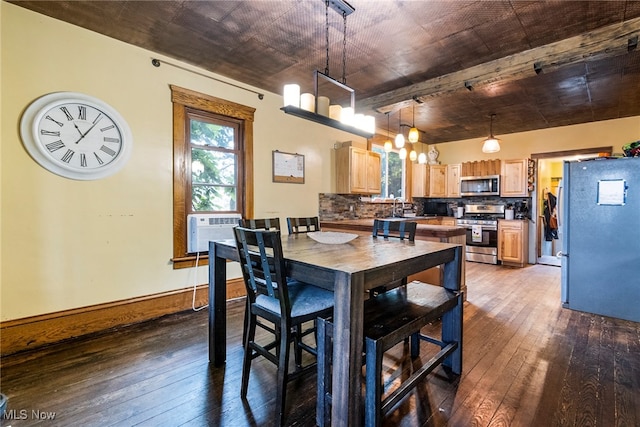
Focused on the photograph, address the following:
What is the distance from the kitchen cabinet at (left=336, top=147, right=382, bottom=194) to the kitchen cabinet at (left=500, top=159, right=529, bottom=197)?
287cm

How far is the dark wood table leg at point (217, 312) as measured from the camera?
2129mm

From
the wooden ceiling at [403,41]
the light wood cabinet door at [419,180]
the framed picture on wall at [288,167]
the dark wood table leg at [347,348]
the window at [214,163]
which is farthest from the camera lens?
the light wood cabinet door at [419,180]

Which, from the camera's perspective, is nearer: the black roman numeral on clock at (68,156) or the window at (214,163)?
the black roman numeral on clock at (68,156)

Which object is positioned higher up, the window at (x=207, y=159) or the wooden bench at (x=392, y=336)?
the window at (x=207, y=159)

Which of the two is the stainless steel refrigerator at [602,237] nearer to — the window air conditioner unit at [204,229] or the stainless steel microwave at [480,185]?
the stainless steel microwave at [480,185]

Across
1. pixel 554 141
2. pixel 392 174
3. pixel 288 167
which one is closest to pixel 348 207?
pixel 288 167

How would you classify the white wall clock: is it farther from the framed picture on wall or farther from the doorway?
the doorway

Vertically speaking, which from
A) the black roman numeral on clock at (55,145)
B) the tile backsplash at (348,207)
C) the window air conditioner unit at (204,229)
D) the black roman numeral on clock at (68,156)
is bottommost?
the window air conditioner unit at (204,229)

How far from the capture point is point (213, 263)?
2174 millimetres

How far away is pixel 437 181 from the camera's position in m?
6.75

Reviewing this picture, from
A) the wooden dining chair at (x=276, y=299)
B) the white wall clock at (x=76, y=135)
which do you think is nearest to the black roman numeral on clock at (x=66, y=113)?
the white wall clock at (x=76, y=135)

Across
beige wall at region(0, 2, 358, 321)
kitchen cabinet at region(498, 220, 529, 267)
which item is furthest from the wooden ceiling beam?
kitchen cabinet at region(498, 220, 529, 267)

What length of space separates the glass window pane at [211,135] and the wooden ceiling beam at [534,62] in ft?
7.01

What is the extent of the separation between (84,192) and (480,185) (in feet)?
21.5
